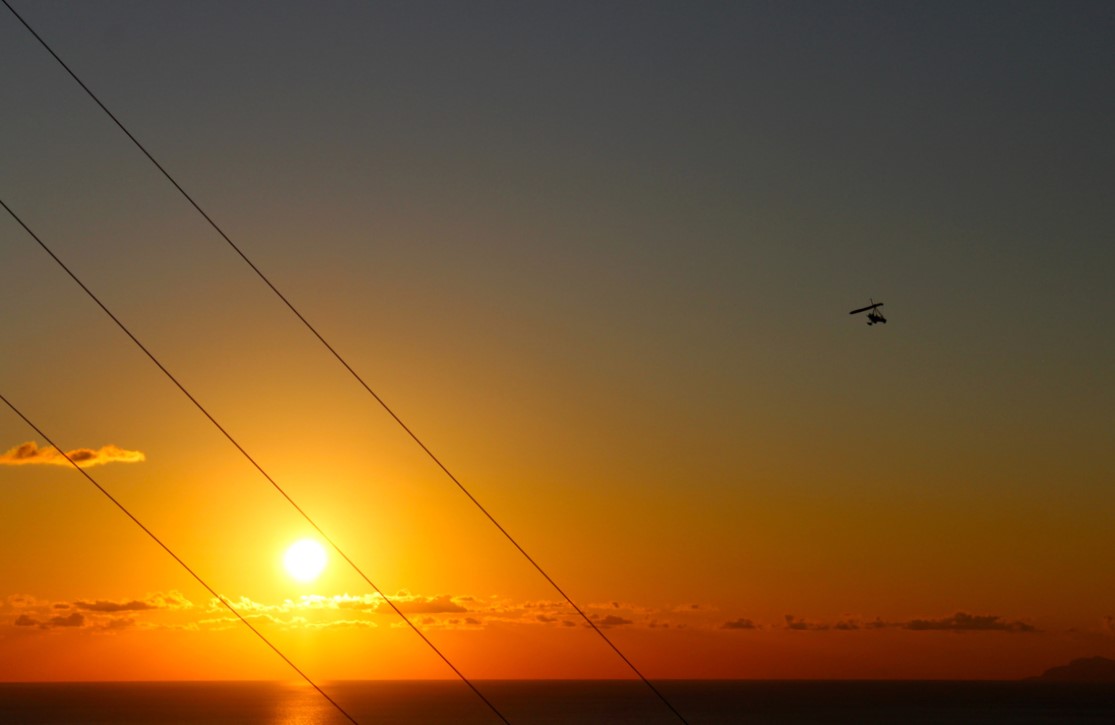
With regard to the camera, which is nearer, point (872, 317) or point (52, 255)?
point (52, 255)

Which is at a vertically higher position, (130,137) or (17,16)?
(17,16)

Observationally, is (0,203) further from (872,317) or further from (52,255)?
(872,317)

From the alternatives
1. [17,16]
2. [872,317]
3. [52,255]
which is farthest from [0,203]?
[872,317]

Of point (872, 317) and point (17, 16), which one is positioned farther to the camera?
point (872, 317)

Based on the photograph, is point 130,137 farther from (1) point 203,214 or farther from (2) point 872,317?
(2) point 872,317

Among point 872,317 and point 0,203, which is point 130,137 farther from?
point 872,317

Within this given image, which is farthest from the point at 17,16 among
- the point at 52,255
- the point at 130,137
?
the point at 52,255

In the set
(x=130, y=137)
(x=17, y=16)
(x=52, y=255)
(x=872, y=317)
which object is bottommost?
(x=52, y=255)

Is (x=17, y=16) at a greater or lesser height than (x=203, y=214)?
greater

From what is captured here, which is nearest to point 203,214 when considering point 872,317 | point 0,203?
point 0,203
